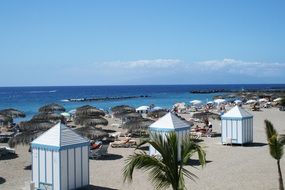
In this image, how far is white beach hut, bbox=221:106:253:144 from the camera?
19078 millimetres

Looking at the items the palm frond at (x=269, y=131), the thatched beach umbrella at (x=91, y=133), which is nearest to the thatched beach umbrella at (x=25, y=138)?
the thatched beach umbrella at (x=91, y=133)

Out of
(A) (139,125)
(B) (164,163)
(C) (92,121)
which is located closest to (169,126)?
(A) (139,125)

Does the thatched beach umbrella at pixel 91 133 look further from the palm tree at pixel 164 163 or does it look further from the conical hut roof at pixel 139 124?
A: the palm tree at pixel 164 163

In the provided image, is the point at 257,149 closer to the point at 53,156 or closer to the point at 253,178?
the point at 253,178

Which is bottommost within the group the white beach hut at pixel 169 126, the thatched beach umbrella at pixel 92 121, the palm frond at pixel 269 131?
the thatched beach umbrella at pixel 92 121

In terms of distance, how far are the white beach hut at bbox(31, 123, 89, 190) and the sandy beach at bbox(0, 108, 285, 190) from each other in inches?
20.7

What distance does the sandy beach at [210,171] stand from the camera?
11.7 m

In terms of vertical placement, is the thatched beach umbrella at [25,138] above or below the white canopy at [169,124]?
below

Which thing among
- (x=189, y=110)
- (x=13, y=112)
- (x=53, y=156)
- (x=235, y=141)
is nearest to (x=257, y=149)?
(x=235, y=141)

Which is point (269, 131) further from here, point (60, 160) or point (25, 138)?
point (25, 138)

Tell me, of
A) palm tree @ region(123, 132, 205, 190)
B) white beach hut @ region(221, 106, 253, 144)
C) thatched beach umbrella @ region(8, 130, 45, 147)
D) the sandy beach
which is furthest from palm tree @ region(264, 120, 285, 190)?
white beach hut @ region(221, 106, 253, 144)

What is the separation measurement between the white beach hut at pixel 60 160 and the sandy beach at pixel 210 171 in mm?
526

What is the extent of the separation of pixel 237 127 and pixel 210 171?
6.21 metres

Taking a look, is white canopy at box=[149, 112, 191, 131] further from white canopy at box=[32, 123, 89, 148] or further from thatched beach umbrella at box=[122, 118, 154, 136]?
thatched beach umbrella at box=[122, 118, 154, 136]
